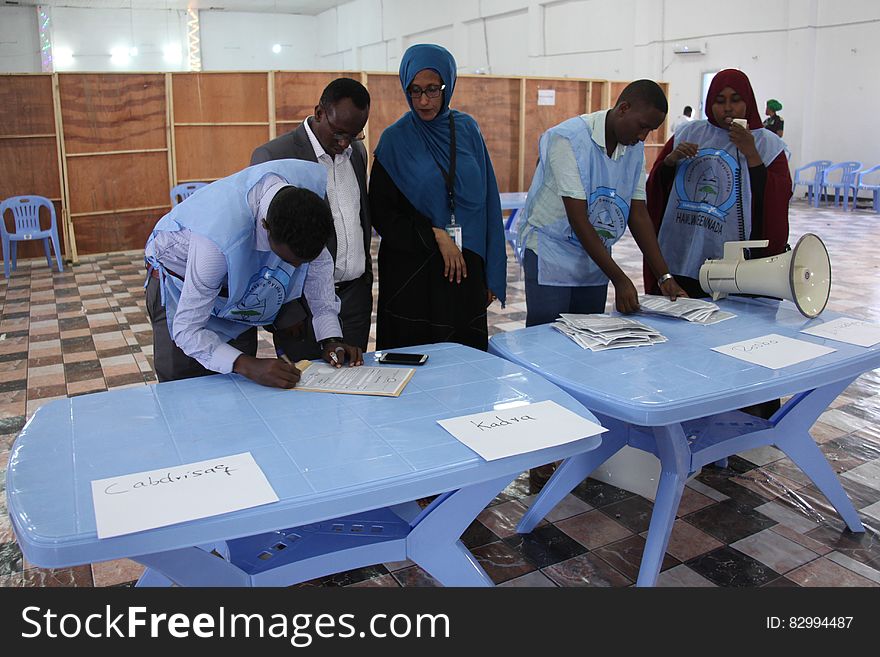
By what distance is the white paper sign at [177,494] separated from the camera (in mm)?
1188

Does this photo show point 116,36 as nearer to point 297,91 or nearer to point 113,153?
point 113,153

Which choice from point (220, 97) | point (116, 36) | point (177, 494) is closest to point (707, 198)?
point (177, 494)

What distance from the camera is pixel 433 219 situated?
249 cm

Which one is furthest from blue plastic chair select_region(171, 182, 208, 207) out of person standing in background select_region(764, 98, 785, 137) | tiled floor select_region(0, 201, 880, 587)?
person standing in background select_region(764, 98, 785, 137)

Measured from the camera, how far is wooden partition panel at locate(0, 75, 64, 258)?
24.3 ft

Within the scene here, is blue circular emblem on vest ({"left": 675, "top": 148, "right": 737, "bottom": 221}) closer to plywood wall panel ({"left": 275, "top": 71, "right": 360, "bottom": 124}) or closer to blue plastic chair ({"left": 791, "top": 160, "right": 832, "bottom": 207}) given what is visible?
plywood wall panel ({"left": 275, "top": 71, "right": 360, "bottom": 124})

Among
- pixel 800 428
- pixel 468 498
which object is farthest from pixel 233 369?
pixel 800 428

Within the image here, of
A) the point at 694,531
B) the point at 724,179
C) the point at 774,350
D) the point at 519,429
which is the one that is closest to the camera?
the point at 519,429

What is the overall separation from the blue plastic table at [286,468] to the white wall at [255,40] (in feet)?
65.0

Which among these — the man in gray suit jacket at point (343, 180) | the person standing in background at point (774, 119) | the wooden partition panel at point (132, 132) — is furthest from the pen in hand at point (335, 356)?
the person standing in background at point (774, 119)

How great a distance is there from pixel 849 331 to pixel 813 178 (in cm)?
1128

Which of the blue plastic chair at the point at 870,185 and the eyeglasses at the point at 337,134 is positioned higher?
the eyeglasses at the point at 337,134

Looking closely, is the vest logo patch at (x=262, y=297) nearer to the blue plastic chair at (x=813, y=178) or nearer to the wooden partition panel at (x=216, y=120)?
the wooden partition panel at (x=216, y=120)

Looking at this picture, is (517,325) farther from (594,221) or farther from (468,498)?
(468,498)
